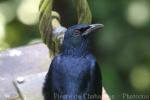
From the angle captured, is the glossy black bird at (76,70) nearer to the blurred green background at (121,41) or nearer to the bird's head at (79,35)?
the bird's head at (79,35)

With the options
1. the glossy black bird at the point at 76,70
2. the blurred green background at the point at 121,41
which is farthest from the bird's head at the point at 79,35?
the blurred green background at the point at 121,41

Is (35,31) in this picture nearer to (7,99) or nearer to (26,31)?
(26,31)

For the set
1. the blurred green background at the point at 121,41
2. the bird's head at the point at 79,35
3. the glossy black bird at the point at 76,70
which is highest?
the bird's head at the point at 79,35

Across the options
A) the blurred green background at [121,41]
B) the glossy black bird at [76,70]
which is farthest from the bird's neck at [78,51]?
the blurred green background at [121,41]

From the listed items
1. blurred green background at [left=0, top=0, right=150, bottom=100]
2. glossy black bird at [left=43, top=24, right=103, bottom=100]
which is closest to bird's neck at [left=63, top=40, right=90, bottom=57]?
glossy black bird at [left=43, top=24, right=103, bottom=100]

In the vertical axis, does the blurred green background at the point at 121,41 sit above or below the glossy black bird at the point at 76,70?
below

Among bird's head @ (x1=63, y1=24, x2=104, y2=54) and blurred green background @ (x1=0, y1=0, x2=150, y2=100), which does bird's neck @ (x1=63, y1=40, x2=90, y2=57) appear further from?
blurred green background @ (x1=0, y1=0, x2=150, y2=100)

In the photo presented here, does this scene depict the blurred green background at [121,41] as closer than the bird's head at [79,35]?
No

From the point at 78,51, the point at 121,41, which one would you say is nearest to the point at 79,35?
the point at 78,51

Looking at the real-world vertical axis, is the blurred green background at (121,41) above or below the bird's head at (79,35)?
below

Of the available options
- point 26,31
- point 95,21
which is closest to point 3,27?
point 26,31
